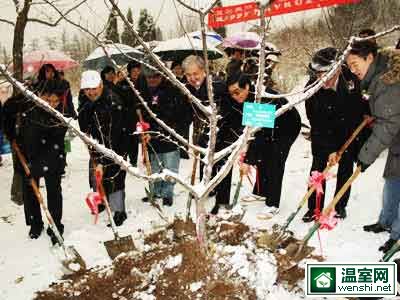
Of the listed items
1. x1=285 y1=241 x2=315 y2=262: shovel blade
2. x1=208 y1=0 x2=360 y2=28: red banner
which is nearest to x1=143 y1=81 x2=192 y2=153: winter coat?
x1=285 y1=241 x2=315 y2=262: shovel blade

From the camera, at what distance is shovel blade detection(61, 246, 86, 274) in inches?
141

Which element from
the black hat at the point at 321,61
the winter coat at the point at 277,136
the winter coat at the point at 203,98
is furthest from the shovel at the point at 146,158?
the black hat at the point at 321,61

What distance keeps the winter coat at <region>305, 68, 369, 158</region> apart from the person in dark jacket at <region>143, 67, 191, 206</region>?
160 cm

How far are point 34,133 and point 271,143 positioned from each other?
8.18 ft

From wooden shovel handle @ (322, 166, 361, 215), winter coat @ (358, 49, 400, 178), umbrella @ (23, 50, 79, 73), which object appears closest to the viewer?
winter coat @ (358, 49, 400, 178)

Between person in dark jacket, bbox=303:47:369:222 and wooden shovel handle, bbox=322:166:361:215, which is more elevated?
person in dark jacket, bbox=303:47:369:222

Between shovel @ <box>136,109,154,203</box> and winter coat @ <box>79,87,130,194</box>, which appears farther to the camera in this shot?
shovel @ <box>136,109,154,203</box>

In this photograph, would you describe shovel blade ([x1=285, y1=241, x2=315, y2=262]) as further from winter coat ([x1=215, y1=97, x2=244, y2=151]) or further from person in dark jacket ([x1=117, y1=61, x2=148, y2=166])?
person in dark jacket ([x1=117, y1=61, x2=148, y2=166])

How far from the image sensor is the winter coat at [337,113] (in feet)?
12.9

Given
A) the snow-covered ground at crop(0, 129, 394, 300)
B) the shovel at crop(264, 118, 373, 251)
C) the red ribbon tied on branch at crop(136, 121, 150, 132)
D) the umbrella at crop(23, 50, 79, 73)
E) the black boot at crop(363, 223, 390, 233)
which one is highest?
the umbrella at crop(23, 50, 79, 73)

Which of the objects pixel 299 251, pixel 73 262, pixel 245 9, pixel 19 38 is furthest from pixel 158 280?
pixel 245 9

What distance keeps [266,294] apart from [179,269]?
0.70 metres

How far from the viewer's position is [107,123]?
4398 millimetres

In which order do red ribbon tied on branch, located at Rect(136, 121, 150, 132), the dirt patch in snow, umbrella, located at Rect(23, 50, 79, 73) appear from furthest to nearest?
umbrella, located at Rect(23, 50, 79, 73) < red ribbon tied on branch, located at Rect(136, 121, 150, 132) < the dirt patch in snow
